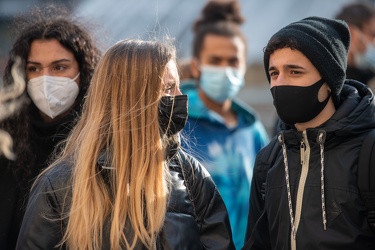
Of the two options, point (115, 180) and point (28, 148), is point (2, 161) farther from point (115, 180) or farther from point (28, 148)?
point (115, 180)

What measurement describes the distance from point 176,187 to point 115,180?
0.95ft

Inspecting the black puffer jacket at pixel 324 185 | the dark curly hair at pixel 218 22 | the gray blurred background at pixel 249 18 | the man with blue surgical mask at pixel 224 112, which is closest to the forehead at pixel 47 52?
the man with blue surgical mask at pixel 224 112

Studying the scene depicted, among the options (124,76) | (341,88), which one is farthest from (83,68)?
(341,88)

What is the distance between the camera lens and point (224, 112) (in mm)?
5816

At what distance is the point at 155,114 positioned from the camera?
11.1ft

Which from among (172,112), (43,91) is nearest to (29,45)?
(43,91)

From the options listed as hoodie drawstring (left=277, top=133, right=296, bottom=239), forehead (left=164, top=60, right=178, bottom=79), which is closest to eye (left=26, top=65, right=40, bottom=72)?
forehead (left=164, top=60, right=178, bottom=79)

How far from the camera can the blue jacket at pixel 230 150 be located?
519cm

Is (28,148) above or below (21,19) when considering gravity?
below

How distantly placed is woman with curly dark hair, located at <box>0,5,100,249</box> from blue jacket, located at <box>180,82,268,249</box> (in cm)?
105

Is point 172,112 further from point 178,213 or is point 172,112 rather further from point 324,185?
point 324,185

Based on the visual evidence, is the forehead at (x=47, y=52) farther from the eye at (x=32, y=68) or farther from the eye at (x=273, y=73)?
the eye at (x=273, y=73)

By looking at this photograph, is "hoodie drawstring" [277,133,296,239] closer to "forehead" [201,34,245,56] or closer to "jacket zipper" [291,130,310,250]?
"jacket zipper" [291,130,310,250]

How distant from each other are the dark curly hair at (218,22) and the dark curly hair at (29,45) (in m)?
1.64
